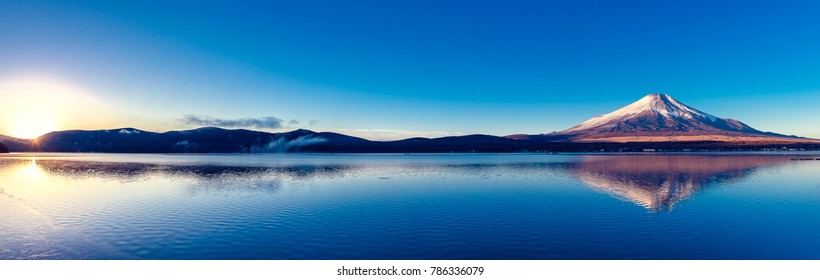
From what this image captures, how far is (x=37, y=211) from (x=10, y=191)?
41.7 ft

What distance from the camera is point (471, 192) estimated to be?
2836cm

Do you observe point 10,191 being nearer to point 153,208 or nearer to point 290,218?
point 153,208

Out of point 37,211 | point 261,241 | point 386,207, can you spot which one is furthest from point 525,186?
point 37,211

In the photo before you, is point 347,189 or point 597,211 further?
point 347,189

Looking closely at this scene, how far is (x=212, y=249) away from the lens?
528 inches

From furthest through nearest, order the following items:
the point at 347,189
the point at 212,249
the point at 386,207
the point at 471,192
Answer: the point at 347,189
the point at 471,192
the point at 386,207
the point at 212,249

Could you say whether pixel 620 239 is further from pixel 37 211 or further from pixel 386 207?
pixel 37 211

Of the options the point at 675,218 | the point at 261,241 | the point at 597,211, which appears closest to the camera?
the point at 261,241

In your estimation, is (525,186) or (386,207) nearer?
(386,207)

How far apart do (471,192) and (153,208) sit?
17669mm

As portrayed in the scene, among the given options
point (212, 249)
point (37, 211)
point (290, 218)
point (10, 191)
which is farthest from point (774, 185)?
point (10, 191)

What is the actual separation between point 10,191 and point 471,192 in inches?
1189

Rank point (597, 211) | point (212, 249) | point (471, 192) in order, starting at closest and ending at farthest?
1. point (212, 249)
2. point (597, 211)
3. point (471, 192)
